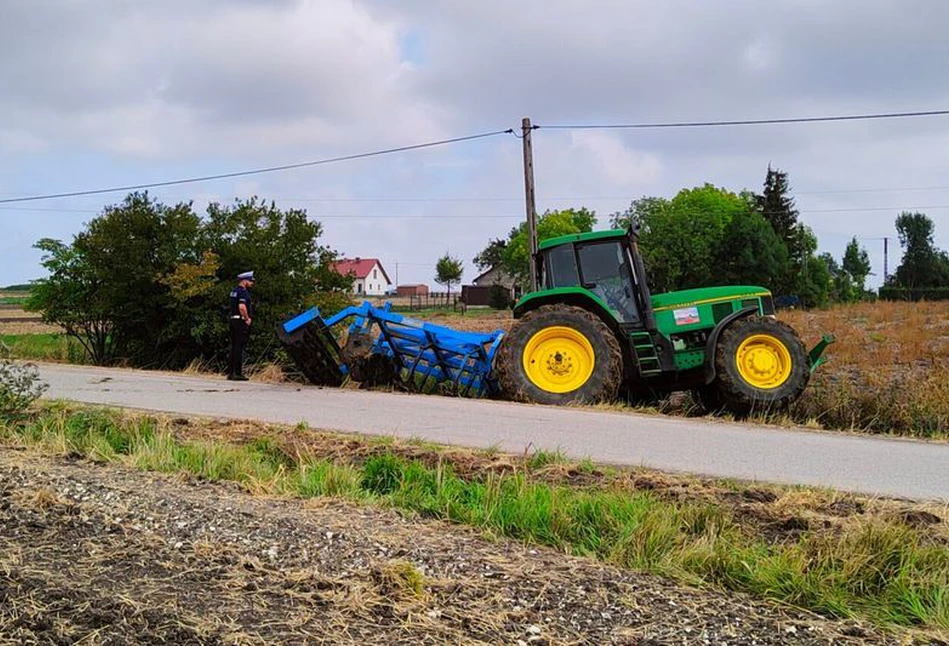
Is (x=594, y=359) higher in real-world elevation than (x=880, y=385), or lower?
higher

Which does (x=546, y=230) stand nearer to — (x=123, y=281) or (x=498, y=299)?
(x=498, y=299)

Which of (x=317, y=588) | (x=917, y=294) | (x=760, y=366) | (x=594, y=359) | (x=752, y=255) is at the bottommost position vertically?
(x=317, y=588)

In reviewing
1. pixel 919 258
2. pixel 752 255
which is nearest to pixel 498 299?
pixel 752 255

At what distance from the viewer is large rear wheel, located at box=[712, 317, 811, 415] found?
10680mm

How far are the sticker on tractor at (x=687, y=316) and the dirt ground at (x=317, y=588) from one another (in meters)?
6.93

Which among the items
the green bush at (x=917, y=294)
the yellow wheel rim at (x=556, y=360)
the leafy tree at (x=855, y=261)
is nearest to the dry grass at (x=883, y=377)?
the yellow wheel rim at (x=556, y=360)

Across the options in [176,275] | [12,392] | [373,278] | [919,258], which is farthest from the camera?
[373,278]

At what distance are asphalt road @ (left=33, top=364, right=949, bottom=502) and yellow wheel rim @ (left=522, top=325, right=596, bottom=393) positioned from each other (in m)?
0.71

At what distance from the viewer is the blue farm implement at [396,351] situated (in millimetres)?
12203

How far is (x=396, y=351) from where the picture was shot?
12453 mm

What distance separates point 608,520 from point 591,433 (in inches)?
141

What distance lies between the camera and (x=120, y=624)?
139 inches

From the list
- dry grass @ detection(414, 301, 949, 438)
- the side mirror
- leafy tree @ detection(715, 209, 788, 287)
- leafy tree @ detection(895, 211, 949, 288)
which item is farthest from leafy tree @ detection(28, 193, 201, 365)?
leafy tree @ detection(895, 211, 949, 288)

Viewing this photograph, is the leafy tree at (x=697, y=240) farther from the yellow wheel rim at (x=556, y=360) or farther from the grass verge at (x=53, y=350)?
the yellow wheel rim at (x=556, y=360)
